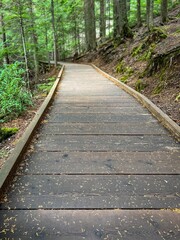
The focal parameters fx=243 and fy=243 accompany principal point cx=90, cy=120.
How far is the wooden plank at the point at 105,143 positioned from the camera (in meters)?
3.58

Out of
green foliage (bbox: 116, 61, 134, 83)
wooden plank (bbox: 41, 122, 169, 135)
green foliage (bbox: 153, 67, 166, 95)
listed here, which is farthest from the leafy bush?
green foliage (bbox: 116, 61, 134, 83)

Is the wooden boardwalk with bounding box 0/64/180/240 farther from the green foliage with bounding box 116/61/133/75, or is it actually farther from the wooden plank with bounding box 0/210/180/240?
the green foliage with bounding box 116/61/133/75

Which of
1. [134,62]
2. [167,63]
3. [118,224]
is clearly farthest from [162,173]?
[134,62]

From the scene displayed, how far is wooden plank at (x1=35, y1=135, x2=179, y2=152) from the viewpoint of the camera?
358 centimetres

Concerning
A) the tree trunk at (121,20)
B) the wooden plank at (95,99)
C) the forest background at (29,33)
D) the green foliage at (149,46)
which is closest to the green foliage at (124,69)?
the green foliage at (149,46)

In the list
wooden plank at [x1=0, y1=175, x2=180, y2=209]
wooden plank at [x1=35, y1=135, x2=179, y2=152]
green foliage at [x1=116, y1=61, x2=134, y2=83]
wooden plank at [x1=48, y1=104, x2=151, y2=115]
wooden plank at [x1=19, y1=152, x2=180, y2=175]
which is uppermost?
green foliage at [x1=116, y1=61, x2=134, y2=83]

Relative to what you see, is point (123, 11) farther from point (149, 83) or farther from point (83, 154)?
point (83, 154)

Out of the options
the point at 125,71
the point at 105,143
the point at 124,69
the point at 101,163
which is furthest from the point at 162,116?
the point at 124,69

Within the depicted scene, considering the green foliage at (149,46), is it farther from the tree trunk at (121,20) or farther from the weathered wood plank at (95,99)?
the tree trunk at (121,20)

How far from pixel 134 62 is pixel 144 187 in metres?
9.31

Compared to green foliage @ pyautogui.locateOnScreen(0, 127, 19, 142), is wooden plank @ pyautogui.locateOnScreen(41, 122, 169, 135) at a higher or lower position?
higher

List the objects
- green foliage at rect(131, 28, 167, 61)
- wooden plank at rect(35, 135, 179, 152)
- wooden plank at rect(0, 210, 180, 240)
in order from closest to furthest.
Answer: wooden plank at rect(0, 210, 180, 240) → wooden plank at rect(35, 135, 179, 152) → green foliage at rect(131, 28, 167, 61)

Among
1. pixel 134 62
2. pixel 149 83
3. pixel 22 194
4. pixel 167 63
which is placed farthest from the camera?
pixel 134 62

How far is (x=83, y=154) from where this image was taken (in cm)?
340
